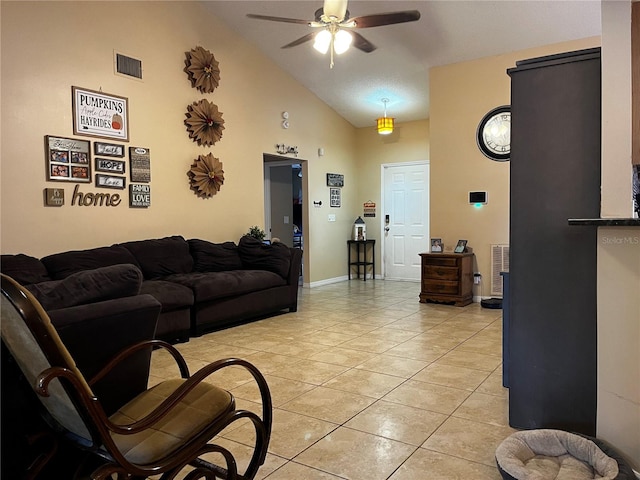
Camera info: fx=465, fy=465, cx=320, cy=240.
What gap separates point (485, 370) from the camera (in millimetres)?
3262

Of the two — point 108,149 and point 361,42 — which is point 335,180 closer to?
point 361,42

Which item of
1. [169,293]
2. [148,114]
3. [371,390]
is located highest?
[148,114]

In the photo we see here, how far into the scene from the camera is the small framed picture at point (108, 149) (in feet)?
14.7

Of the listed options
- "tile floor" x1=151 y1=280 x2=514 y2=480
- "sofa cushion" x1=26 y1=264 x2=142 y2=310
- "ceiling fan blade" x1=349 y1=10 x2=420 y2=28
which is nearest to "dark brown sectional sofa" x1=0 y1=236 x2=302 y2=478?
"sofa cushion" x1=26 y1=264 x2=142 y2=310

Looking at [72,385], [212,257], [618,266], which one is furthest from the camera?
[212,257]

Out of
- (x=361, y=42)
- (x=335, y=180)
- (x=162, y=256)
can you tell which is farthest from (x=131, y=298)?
(x=335, y=180)

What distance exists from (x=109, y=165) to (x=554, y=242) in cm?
405

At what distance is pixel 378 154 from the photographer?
8.29 metres

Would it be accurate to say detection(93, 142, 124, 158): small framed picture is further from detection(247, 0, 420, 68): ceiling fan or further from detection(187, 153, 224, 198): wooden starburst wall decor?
detection(247, 0, 420, 68): ceiling fan

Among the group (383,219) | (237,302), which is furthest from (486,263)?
(237,302)


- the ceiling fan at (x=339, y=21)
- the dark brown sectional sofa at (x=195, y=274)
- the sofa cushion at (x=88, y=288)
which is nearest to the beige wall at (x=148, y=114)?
the dark brown sectional sofa at (x=195, y=274)

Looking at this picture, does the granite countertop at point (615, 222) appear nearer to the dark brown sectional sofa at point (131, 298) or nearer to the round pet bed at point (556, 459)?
the round pet bed at point (556, 459)

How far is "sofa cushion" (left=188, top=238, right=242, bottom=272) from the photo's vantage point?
202 inches

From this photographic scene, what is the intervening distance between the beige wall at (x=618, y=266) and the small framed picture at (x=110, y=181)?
4194mm
